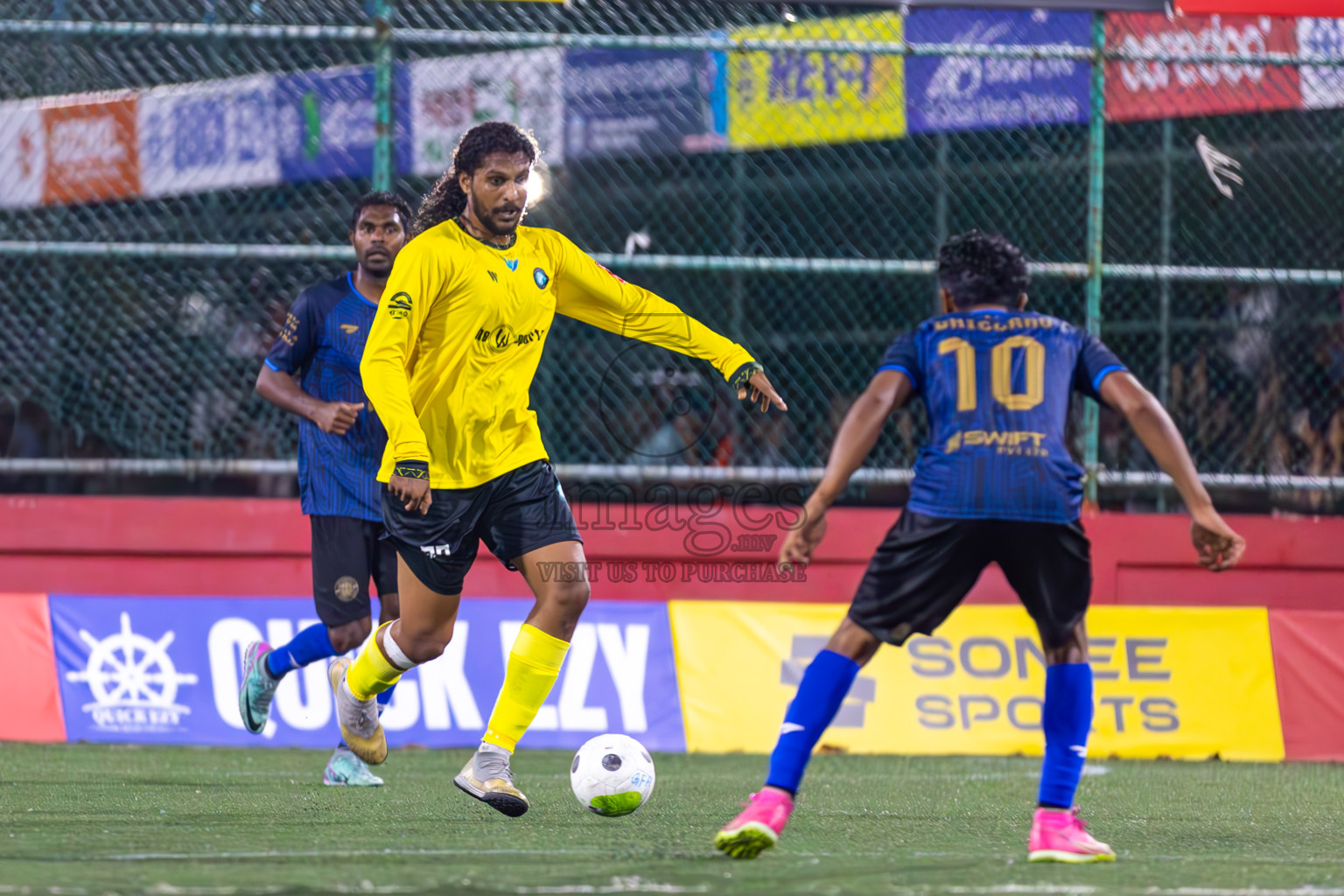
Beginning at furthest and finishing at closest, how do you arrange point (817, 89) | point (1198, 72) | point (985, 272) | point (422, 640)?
point (1198, 72) < point (817, 89) < point (422, 640) < point (985, 272)

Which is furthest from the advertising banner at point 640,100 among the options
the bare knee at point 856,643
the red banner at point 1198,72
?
the bare knee at point 856,643

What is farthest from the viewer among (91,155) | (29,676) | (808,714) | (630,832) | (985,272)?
(91,155)

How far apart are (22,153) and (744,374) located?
18.8ft

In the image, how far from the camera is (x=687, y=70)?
916 centimetres

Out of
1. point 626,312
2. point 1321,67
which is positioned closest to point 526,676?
point 626,312

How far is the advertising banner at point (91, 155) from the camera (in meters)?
9.02

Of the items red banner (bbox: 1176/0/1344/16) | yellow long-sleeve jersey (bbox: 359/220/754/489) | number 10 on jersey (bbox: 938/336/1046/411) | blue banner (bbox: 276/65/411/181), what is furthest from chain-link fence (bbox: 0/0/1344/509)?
number 10 on jersey (bbox: 938/336/1046/411)

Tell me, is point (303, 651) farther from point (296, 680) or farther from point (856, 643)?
point (856, 643)

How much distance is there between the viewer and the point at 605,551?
9102 mm

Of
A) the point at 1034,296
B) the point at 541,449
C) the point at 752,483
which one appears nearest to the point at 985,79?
the point at 1034,296

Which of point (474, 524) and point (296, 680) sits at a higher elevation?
point (474, 524)

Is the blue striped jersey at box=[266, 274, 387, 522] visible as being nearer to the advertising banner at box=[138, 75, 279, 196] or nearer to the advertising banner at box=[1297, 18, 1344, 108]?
the advertising banner at box=[138, 75, 279, 196]

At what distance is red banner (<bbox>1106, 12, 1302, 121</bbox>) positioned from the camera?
9539mm

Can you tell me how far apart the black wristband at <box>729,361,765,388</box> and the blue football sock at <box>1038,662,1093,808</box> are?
Answer: 142 cm
